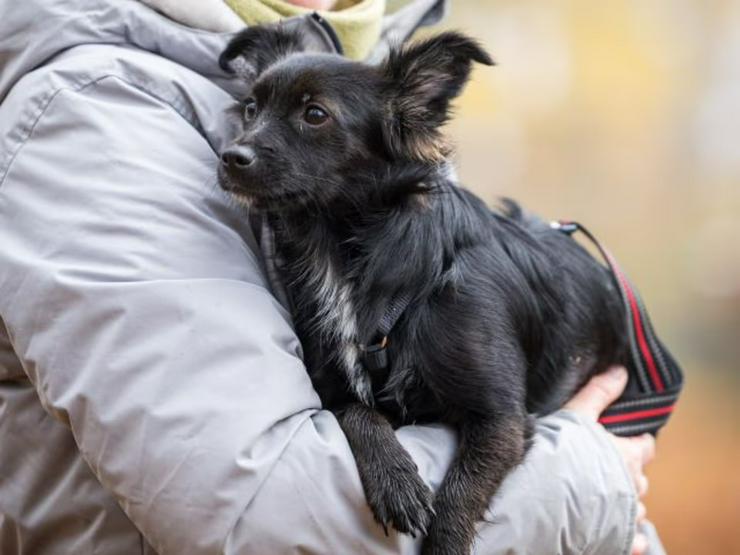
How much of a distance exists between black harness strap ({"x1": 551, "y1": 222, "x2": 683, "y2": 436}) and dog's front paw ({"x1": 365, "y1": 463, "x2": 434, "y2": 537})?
809 mm

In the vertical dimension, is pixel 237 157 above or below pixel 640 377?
above

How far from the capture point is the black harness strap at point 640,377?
7.76 ft

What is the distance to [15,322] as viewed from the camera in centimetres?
154

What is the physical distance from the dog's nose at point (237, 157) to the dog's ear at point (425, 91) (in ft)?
0.99

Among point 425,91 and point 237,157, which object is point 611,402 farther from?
Result: point 237,157

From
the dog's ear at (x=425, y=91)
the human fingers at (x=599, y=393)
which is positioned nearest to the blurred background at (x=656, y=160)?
the human fingers at (x=599, y=393)

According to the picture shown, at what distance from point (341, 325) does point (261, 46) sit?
2.13 ft

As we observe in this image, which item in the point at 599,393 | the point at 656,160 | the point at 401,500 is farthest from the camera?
the point at 656,160

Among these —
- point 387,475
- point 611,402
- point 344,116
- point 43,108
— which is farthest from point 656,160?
point 43,108

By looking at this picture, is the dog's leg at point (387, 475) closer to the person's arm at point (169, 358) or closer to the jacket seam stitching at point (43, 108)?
the person's arm at point (169, 358)

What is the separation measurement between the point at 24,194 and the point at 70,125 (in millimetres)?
135

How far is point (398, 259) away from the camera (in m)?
1.87

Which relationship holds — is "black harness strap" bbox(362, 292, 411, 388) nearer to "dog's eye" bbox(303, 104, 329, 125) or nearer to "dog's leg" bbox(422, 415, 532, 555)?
"dog's leg" bbox(422, 415, 532, 555)

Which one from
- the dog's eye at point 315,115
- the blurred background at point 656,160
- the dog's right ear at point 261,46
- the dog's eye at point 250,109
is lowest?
the blurred background at point 656,160
